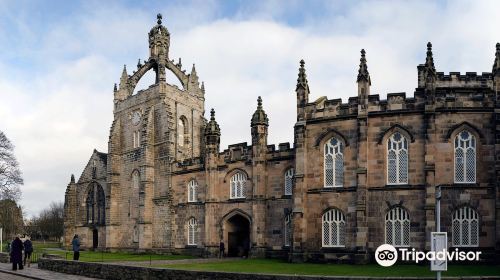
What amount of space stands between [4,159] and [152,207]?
51.3 ft

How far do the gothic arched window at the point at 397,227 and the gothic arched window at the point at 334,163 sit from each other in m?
3.61

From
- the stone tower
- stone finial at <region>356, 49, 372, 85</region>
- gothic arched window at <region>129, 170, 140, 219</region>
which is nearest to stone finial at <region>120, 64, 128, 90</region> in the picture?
the stone tower

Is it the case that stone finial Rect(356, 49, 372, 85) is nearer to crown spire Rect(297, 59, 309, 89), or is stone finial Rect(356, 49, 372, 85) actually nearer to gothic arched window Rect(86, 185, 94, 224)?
crown spire Rect(297, 59, 309, 89)

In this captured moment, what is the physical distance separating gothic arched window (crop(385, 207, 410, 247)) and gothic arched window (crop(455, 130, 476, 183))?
355cm

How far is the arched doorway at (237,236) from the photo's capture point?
144 ft

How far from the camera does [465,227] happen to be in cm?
3148

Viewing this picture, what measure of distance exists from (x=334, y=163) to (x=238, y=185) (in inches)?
407

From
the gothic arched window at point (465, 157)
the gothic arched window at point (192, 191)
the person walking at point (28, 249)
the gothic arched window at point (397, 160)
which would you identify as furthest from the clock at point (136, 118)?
the gothic arched window at point (465, 157)

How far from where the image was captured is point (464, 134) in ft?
105

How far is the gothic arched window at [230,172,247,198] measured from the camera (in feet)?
141

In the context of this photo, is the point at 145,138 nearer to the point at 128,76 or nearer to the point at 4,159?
the point at 128,76

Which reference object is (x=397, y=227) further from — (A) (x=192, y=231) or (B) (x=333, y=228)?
(A) (x=192, y=231)

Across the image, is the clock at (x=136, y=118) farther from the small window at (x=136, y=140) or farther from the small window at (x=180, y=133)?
the small window at (x=180, y=133)

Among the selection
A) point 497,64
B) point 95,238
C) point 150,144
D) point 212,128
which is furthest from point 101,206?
point 497,64
